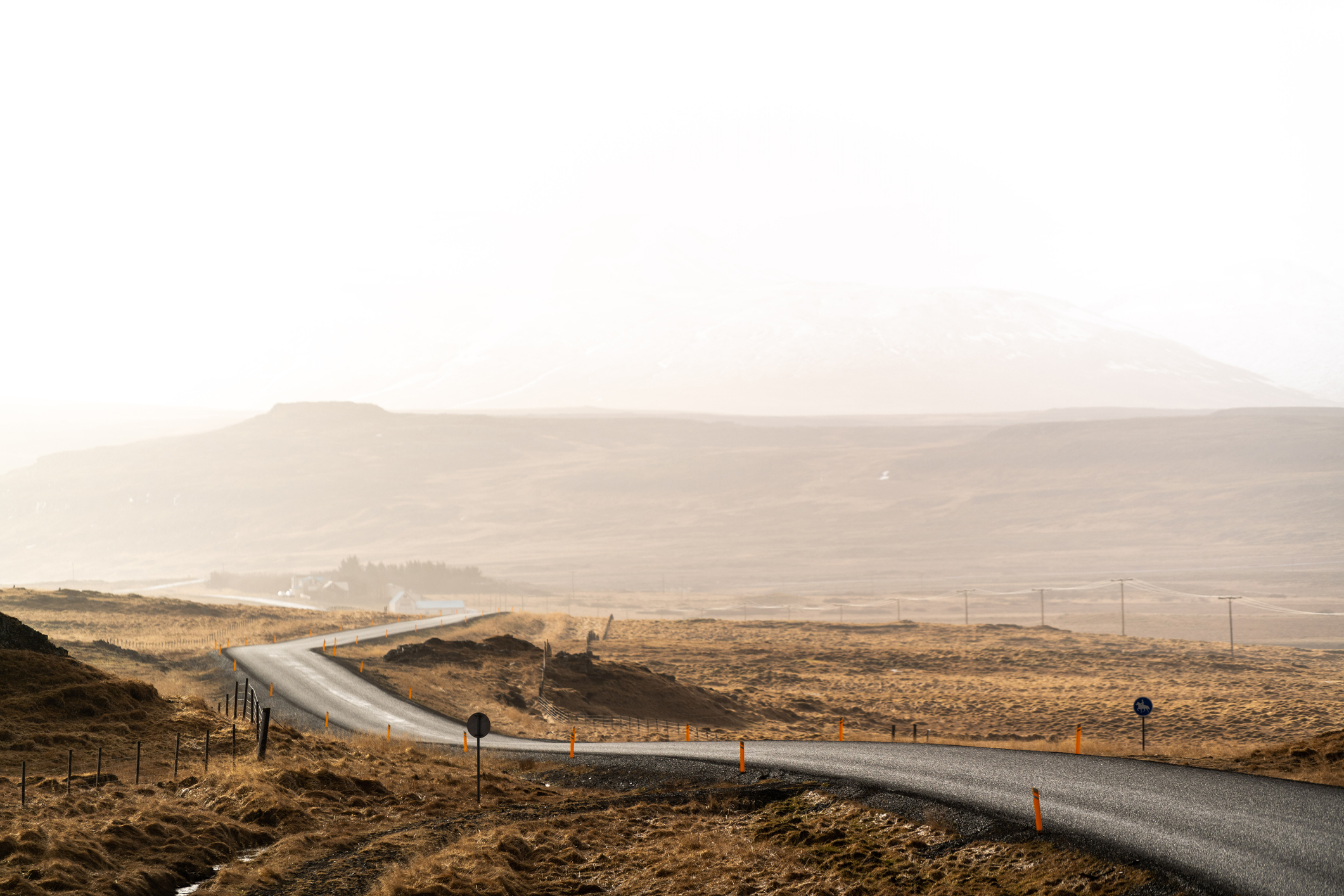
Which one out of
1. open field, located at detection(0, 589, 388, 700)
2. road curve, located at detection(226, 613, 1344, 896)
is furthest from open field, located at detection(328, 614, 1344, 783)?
open field, located at detection(0, 589, 388, 700)

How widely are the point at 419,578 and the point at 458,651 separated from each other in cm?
10370

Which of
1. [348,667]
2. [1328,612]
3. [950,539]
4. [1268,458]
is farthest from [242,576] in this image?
[1268,458]

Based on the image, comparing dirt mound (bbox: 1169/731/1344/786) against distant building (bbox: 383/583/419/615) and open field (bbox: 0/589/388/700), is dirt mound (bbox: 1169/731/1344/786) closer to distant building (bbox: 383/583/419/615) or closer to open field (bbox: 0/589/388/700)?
open field (bbox: 0/589/388/700)

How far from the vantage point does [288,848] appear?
14969mm

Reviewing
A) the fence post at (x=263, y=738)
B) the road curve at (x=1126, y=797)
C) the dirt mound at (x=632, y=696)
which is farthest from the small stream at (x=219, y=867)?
the dirt mound at (x=632, y=696)

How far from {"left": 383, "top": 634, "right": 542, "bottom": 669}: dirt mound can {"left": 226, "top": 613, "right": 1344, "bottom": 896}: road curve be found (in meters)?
16.9

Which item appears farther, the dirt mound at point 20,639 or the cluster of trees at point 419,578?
the cluster of trees at point 419,578

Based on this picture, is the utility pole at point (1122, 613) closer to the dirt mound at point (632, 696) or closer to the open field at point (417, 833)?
the dirt mound at point (632, 696)

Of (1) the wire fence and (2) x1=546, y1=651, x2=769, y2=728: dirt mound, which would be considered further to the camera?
(2) x1=546, y1=651, x2=769, y2=728: dirt mound

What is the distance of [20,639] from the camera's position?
2495 centimetres

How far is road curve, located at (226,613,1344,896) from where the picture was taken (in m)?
12.0

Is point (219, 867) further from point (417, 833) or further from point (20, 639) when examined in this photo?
point (20, 639)

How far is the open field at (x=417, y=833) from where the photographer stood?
43.1 feet

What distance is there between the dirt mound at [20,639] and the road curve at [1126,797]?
8.21 m
